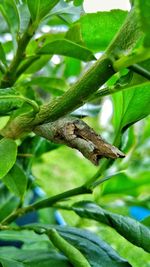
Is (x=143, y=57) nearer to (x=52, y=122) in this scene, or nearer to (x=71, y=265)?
(x=52, y=122)

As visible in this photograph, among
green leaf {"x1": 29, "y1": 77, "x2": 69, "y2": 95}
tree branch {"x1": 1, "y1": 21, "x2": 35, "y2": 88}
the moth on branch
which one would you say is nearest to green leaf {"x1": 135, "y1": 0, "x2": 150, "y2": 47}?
the moth on branch

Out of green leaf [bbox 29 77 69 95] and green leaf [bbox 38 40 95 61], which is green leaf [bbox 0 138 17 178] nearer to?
green leaf [bbox 38 40 95 61]

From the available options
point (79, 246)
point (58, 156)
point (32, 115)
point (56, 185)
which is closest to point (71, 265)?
point (79, 246)

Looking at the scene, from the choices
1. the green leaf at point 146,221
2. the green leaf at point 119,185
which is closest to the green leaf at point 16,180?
the green leaf at point 146,221

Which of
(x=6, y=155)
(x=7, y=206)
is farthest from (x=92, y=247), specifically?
(x=7, y=206)

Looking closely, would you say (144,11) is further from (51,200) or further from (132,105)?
(51,200)
